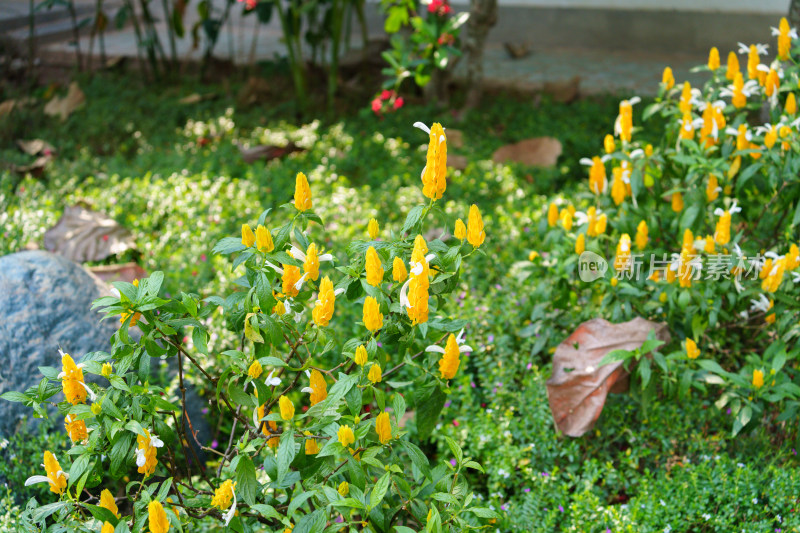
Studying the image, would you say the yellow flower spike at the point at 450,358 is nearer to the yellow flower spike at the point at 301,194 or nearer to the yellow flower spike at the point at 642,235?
the yellow flower spike at the point at 301,194

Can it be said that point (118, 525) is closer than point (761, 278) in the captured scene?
Yes

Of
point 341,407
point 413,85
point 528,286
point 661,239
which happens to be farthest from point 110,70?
point 341,407

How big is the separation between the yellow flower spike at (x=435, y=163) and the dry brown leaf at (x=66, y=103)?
15.0 ft

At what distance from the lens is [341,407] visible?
1553mm

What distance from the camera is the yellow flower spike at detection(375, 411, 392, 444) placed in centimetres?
146

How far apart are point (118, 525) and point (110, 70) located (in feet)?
19.9

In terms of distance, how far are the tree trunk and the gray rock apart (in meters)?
3.15

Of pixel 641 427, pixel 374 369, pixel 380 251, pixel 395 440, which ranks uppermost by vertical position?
pixel 380 251

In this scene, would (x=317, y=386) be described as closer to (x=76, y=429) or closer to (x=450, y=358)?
(x=450, y=358)

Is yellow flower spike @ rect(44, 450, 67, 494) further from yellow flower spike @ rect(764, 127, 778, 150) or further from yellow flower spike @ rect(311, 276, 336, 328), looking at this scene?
yellow flower spike @ rect(764, 127, 778, 150)

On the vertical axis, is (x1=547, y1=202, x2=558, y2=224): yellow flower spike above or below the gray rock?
above

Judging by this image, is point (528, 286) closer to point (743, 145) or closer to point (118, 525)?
point (743, 145)

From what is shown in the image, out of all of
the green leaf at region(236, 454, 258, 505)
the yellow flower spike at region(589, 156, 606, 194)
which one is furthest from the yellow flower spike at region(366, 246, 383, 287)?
the yellow flower spike at region(589, 156, 606, 194)

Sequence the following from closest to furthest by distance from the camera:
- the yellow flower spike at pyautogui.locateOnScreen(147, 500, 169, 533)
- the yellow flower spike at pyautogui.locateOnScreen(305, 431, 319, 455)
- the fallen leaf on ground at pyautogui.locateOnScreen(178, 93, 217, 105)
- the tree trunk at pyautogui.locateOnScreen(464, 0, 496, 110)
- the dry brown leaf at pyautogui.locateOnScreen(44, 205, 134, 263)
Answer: the yellow flower spike at pyautogui.locateOnScreen(147, 500, 169, 533) < the yellow flower spike at pyautogui.locateOnScreen(305, 431, 319, 455) < the dry brown leaf at pyautogui.locateOnScreen(44, 205, 134, 263) < the tree trunk at pyautogui.locateOnScreen(464, 0, 496, 110) < the fallen leaf on ground at pyautogui.locateOnScreen(178, 93, 217, 105)
